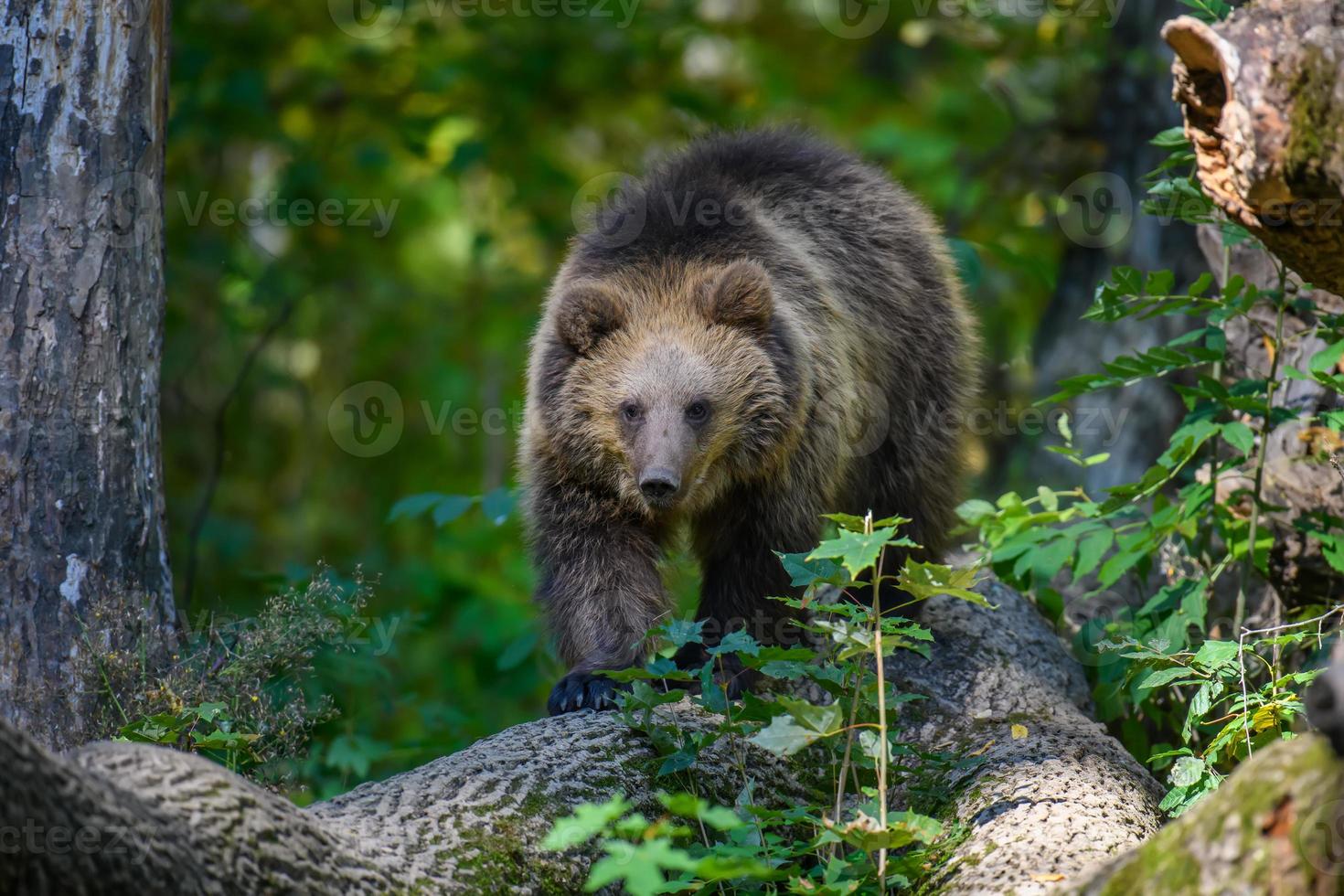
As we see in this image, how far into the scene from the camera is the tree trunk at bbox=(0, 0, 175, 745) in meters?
4.74

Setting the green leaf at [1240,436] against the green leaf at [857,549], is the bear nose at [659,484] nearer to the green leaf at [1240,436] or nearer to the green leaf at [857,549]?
the green leaf at [857,549]

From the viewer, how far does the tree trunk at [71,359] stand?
4738 mm

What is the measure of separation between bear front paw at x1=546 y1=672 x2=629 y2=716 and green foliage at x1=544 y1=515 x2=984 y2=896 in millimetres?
386

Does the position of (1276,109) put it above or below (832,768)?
above

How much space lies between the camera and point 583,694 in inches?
201

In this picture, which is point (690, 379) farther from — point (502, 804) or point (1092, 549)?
point (502, 804)

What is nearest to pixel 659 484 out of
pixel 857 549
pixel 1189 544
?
pixel 857 549

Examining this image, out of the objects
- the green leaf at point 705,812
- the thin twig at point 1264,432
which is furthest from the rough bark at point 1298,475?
the green leaf at point 705,812

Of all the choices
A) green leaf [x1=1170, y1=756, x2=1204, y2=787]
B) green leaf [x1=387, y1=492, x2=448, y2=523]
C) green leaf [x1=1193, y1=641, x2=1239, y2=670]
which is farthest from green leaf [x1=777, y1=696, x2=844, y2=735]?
green leaf [x1=387, y1=492, x2=448, y2=523]

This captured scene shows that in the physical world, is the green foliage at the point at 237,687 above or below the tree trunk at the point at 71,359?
below

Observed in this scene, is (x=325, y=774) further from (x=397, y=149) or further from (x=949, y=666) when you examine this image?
(x=397, y=149)

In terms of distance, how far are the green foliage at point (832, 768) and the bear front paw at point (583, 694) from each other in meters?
0.39

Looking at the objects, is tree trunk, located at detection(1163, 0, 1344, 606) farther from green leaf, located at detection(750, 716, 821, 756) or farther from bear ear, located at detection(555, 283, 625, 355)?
bear ear, located at detection(555, 283, 625, 355)

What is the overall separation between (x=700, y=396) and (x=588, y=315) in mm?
625
